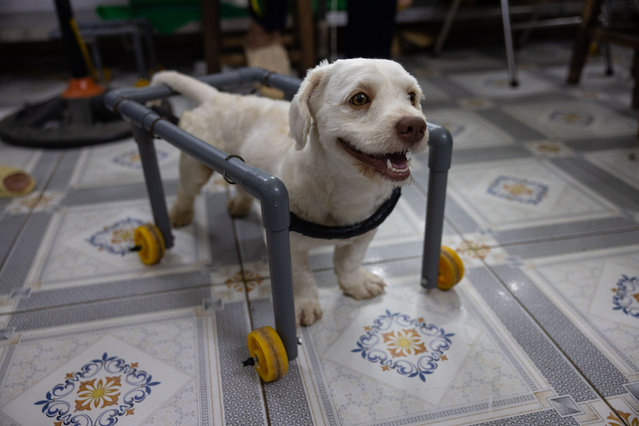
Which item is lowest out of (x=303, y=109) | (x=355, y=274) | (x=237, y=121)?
(x=355, y=274)

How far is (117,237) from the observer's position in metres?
1.38

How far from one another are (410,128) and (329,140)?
5.8 inches

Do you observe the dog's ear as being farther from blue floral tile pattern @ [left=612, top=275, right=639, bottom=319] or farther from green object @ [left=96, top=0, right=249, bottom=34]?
green object @ [left=96, top=0, right=249, bottom=34]

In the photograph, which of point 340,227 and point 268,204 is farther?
point 340,227

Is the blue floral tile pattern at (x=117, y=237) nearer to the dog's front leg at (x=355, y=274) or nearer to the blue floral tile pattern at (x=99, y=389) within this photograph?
the blue floral tile pattern at (x=99, y=389)

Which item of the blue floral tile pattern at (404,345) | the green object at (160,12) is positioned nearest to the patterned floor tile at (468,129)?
the blue floral tile pattern at (404,345)

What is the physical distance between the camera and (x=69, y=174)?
1.74 meters

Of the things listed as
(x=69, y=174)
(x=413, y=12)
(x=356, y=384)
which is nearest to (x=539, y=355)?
(x=356, y=384)

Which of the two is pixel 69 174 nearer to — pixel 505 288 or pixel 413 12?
pixel 505 288

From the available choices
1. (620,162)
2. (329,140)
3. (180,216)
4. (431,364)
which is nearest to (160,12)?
(180,216)

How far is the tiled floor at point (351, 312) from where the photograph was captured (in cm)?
88

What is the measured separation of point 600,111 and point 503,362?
5.37ft

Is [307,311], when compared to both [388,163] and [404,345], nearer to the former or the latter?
[404,345]

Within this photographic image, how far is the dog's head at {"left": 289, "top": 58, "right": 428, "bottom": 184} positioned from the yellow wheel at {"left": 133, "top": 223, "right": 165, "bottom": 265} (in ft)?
1.73
